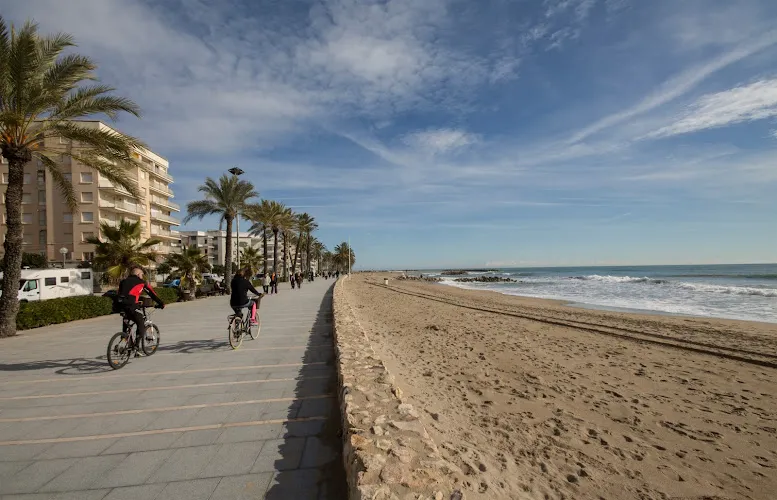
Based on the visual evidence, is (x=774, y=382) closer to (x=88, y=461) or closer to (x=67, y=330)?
(x=88, y=461)

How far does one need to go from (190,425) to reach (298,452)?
55.0 inches

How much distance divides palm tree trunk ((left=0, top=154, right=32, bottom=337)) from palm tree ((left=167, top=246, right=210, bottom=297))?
38.9 ft

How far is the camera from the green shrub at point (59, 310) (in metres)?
11.5

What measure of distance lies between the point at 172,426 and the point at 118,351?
3349 mm

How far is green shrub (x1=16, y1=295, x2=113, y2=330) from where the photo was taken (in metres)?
11.5

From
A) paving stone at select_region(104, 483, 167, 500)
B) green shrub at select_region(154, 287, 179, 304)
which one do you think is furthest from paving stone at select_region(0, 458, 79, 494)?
green shrub at select_region(154, 287, 179, 304)

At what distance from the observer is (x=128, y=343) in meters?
6.65

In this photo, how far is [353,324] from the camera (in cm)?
913

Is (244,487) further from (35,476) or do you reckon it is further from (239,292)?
(239,292)

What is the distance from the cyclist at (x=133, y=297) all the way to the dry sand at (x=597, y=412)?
4551 millimetres

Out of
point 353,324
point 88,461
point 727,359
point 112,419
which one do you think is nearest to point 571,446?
point 88,461

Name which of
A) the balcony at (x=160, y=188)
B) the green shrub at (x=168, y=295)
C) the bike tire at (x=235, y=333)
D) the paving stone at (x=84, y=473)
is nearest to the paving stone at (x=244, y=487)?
the paving stone at (x=84, y=473)

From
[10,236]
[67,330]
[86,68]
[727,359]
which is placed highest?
[86,68]

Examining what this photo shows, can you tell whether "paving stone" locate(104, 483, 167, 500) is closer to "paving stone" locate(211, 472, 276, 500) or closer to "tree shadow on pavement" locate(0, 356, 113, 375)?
"paving stone" locate(211, 472, 276, 500)
